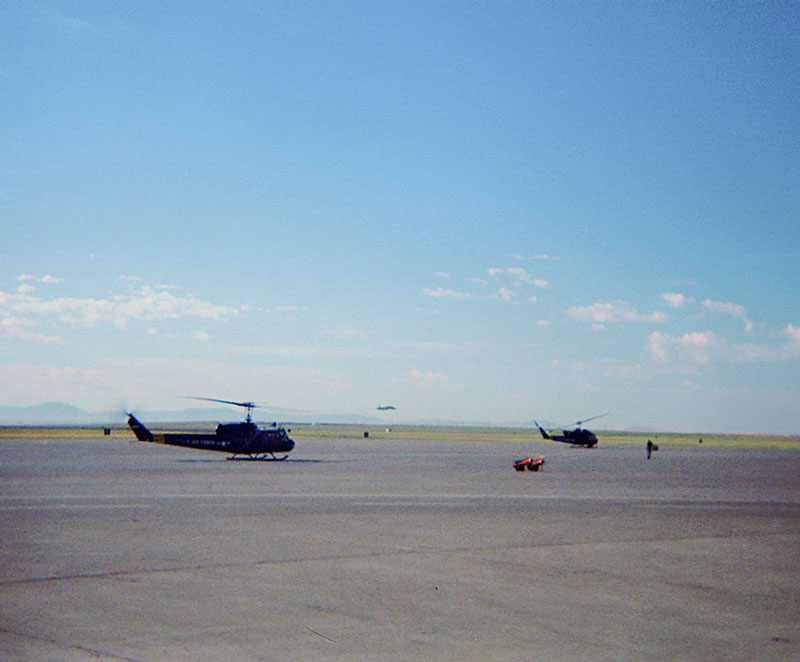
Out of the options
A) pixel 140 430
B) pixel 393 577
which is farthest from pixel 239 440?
pixel 393 577

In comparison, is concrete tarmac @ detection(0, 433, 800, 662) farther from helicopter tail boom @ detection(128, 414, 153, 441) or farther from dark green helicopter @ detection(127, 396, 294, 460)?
helicopter tail boom @ detection(128, 414, 153, 441)

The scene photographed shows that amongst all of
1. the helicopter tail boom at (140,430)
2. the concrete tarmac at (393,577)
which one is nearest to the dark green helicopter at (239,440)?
the helicopter tail boom at (140,430)

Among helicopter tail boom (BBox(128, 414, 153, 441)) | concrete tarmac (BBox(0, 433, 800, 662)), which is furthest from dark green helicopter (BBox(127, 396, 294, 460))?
concrete tarmac (BBox(0, 433, 800, 662))

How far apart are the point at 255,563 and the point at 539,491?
57.0 ft

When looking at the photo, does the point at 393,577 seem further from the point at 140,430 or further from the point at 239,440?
the point at 140,430

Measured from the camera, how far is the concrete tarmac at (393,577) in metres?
8.05

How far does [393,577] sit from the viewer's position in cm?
1172

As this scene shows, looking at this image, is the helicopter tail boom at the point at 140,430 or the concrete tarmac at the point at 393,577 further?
the helicopter tail boom at the point at 140,430

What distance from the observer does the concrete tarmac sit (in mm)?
8047

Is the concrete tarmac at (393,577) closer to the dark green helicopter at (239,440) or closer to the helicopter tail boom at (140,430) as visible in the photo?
the dark green helicopter at (239,440)

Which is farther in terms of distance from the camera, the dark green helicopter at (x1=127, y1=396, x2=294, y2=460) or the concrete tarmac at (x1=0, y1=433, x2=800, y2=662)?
the dark green helicopter at (x1=127, y1=396, x2=294, y2=460)

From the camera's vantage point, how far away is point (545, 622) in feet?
29.5

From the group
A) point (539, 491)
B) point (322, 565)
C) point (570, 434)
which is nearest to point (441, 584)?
point (322, 565)

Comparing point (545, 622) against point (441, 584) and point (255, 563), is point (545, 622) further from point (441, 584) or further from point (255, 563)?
point (255, 563)
